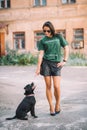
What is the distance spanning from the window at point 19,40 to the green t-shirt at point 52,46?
20719mm

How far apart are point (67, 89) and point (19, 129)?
5.62m

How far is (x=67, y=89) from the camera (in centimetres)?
1197

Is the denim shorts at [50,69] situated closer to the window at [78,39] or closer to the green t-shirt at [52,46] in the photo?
the green t-shirt at [52,46]

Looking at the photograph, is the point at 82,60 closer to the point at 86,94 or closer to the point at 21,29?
the point at 21,29

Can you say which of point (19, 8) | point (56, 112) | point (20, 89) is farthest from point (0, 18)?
point (56, 112)

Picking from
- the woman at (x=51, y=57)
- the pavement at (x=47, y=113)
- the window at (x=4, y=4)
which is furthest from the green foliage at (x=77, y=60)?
the woman at (x=51, y=57)

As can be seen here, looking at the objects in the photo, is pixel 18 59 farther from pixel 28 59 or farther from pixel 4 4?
pixel 4 4

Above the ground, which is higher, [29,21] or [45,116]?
[29,21]

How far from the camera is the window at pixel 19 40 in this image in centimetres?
2784

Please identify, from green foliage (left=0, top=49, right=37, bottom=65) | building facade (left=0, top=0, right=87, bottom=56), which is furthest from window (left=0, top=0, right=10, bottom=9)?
green foliage (left=0, top=49, right=37, bottom=65)

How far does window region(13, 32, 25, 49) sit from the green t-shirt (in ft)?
68.0

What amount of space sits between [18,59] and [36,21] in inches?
140

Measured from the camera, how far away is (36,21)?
27.4 m

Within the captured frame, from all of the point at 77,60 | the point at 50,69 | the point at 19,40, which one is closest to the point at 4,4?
the point at 19,40
